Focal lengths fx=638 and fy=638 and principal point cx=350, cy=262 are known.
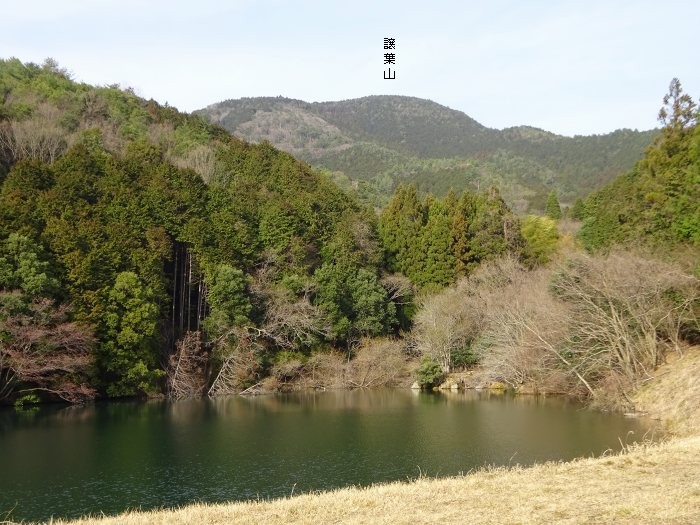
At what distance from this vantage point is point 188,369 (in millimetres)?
34031

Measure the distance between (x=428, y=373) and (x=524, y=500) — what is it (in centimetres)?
2773

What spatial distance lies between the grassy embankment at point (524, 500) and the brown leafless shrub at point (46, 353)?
18.9m

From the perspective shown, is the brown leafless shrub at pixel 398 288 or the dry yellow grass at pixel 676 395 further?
the brown leafless shrub at pixel 398 288

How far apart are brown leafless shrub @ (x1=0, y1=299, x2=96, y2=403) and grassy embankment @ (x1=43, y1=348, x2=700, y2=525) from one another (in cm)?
1892

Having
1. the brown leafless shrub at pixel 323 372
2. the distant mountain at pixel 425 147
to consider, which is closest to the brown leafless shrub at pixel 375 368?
the brown leafless shrub at pixel 323 372

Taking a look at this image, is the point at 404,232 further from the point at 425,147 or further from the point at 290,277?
the point at 425,147

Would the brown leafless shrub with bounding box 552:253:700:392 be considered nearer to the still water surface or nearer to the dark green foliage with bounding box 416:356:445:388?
the still water surface

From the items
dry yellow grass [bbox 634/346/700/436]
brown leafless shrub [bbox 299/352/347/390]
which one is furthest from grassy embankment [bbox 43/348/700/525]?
brown leafless shrub [bbox 299/352/347/390]

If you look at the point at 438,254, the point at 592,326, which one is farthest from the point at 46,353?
the point at 438,254

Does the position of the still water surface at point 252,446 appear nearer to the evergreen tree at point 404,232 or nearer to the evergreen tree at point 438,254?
the evergreen tree at point 438,254

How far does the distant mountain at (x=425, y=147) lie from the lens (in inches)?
3334

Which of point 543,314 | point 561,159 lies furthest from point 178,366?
point 561,159

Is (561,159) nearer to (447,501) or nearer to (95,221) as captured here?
(95,221)

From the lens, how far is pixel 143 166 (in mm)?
41125
